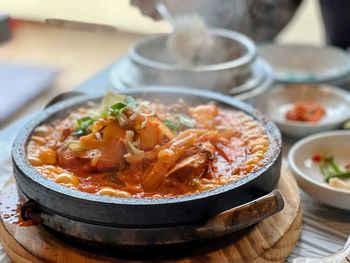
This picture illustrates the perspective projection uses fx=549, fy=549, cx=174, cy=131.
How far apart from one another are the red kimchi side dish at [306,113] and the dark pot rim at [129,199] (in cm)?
70

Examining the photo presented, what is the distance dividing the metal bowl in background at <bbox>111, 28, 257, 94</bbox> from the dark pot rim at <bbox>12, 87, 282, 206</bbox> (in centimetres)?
46

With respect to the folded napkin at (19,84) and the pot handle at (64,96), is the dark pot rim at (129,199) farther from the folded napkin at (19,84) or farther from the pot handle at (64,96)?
the folded napkin at (19,84)

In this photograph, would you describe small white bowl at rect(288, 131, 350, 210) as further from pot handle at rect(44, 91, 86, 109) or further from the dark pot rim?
pot handle at rect(44, 91, 86, 109)

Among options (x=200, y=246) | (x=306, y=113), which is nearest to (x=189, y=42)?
(x=306, y=113)

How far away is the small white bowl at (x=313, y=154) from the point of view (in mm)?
2258

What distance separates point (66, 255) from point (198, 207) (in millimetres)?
483

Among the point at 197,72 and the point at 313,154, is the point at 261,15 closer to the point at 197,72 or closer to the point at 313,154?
the point at 197,72

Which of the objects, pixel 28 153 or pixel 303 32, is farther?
pixel 303 32

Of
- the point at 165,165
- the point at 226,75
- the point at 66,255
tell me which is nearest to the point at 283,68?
the point at 226,75

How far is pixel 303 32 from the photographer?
20.5ft

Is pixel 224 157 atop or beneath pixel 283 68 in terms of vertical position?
atop

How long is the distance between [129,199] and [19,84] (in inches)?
105

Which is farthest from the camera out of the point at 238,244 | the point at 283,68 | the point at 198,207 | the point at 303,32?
the point at 303,32

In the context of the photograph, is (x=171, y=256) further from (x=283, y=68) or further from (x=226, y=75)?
(x=283, y=68)
